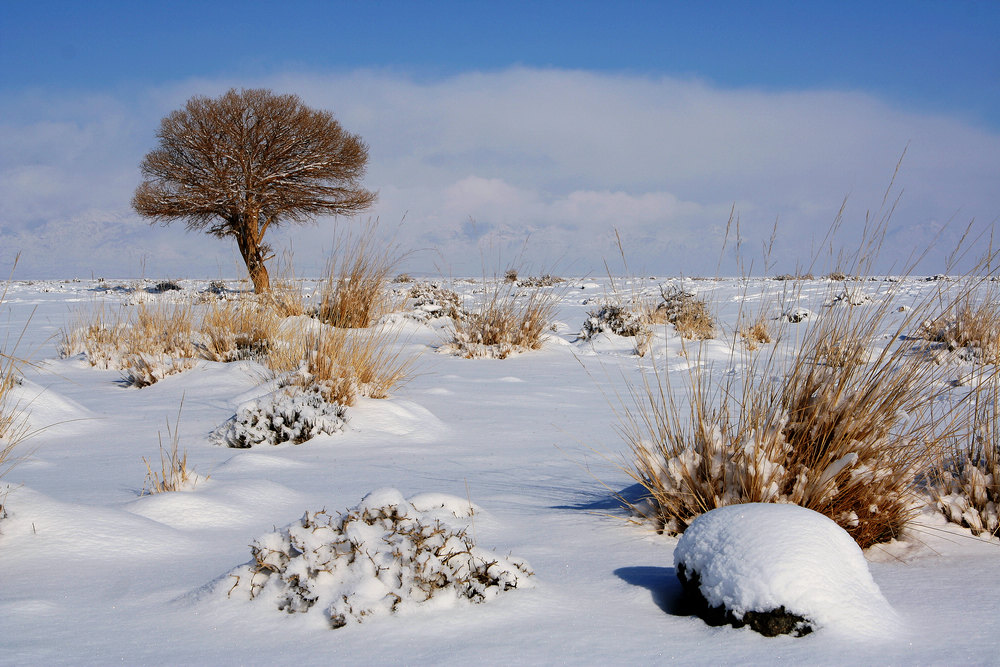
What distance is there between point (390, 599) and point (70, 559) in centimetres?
111

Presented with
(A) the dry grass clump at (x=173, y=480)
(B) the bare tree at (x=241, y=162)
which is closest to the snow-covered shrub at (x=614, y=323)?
(A) the dry grass clump at (x=173, y=480)

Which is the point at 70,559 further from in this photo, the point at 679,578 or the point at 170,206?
the point at 170,206

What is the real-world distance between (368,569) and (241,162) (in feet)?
61.8

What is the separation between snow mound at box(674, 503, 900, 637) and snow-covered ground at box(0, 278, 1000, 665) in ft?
0.20

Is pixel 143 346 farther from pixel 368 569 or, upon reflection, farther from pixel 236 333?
pixel 368 569

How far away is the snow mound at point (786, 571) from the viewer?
1.70 meters

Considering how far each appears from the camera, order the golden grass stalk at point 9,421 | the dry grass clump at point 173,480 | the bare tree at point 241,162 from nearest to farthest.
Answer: the dry grass clump at point 173,480 < the golden grass stalk at point 9,421 < the bare tree at point 241,162

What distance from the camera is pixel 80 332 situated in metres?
7.72

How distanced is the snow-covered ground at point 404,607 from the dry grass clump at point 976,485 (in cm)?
7

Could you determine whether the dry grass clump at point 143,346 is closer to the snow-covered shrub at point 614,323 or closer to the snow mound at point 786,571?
the snow-covered shrub at point 614,323

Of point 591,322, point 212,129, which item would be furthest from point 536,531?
point 212,129

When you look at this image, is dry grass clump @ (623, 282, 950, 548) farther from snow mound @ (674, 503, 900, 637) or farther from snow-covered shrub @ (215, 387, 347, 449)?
snow-covered shrub @ (215, 387, 347, 449)

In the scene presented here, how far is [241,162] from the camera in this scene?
1875cm

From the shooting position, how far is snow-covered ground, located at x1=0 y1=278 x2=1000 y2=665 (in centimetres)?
162
